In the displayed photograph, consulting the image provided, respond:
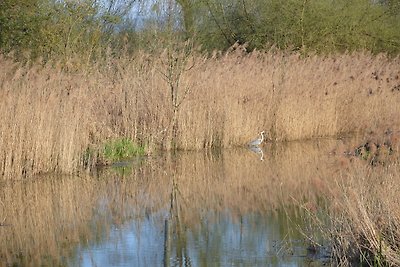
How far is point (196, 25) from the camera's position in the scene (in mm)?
24000

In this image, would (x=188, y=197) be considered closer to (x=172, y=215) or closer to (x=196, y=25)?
(x=172, y=215)

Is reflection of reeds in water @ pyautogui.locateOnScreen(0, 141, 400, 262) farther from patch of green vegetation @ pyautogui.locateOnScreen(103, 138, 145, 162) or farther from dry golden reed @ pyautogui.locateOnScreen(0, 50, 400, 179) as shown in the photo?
dry golden reed @ pyautogui.locateOnScreen(0, 50, 400, 179)

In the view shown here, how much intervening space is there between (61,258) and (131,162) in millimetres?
6217

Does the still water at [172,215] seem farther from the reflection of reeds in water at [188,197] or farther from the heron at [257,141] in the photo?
the heron at [257,141]

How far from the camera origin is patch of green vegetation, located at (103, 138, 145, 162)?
13.3 metres

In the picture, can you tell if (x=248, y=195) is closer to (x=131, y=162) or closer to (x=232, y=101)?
(x=131, y=162)

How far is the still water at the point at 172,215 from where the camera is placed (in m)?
7.18

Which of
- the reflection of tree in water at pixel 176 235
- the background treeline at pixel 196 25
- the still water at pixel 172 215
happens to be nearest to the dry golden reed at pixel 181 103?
the still water at pixel 172 215

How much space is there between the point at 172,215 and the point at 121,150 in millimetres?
4841

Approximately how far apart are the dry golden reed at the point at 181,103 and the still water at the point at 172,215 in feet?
2.16

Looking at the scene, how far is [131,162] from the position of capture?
13.4m

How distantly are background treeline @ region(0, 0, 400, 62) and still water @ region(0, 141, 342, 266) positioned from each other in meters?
4.03

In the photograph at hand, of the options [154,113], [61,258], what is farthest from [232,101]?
[61,258]

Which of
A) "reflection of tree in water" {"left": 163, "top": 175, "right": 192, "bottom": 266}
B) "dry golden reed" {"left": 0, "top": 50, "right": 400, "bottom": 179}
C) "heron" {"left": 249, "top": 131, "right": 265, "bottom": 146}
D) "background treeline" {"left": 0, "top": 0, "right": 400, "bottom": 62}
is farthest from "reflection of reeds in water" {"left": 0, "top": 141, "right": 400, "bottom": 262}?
"background treeline" {"left": 0, "top": 0, "right": 400, "bottom": 62}
